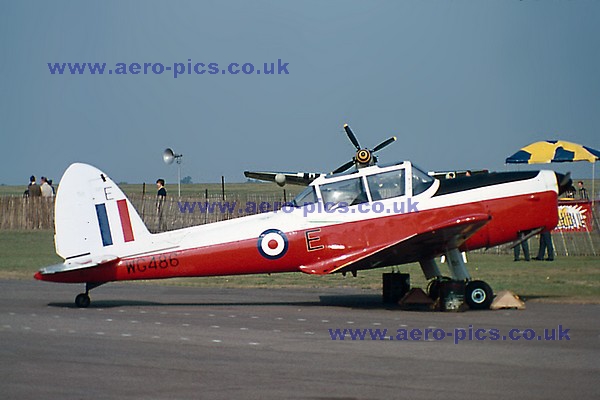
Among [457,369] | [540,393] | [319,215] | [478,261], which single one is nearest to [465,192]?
[319,215]

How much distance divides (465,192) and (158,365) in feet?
23.0

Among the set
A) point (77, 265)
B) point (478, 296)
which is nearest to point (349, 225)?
point (478, 296)

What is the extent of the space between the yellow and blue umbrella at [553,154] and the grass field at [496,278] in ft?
45.2

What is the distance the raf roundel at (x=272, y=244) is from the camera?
1522 cm

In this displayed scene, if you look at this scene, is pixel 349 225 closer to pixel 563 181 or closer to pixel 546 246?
pixel 563 181

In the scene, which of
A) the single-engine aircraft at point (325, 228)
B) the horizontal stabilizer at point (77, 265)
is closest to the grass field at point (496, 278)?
the single-engine aircraft at point (325, 228)

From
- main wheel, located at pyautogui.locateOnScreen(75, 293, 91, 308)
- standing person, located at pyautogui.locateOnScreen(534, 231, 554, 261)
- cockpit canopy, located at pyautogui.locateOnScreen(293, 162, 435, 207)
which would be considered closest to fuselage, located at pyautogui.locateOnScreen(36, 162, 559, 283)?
cockpit canopy, located at pyautogui.locateOnScreen(293, 162, 435, 207)

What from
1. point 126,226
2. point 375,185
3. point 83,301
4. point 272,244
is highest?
point 375,185

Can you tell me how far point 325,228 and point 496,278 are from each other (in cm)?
645

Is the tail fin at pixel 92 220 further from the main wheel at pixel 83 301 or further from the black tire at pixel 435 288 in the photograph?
the black tire at pixel 435 288

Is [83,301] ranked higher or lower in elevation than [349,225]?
lower

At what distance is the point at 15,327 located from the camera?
12.9m

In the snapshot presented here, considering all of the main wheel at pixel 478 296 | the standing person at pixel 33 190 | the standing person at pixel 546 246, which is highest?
the standing person at pixel 33 190

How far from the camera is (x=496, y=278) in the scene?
67.0 ft
